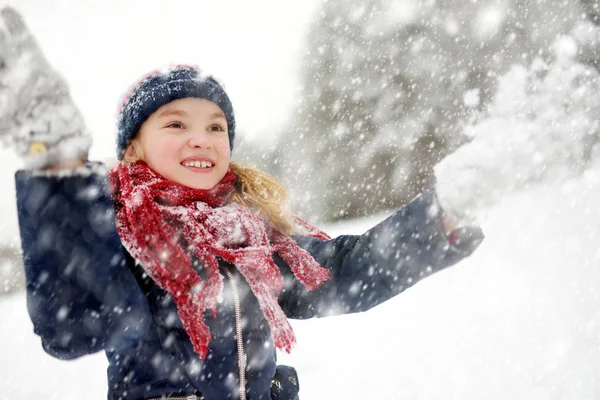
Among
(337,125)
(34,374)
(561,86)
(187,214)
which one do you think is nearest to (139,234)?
(187,214)

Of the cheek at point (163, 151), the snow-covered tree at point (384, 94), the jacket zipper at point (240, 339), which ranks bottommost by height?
the jacket zipper at point (240, 339)

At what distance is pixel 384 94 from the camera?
9391 millimetres

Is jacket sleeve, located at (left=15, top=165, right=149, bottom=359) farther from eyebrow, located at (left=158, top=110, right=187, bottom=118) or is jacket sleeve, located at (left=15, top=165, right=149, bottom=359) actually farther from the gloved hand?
eyebrow, located at (left=158, top=110, right=187, bottom=118)

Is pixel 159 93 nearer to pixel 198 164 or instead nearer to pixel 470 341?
pixel 198 164

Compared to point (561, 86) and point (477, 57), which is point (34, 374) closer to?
point (561, 86)

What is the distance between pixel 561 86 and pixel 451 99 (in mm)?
7669

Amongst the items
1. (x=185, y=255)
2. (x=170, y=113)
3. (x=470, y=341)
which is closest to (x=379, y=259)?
(x=185, y=255)

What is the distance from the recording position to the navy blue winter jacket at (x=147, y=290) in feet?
2.91

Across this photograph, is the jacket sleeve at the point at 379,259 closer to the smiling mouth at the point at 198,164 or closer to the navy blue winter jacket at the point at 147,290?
the navy blue winter jacket at the point at 147,290

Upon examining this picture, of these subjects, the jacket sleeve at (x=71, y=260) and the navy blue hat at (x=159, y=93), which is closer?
the jacket sleeve at (x=71, y=260)

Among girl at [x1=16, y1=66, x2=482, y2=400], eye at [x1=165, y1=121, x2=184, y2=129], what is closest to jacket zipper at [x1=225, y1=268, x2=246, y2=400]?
girl at [x1=16, y1=66, x2=482, y2=400]

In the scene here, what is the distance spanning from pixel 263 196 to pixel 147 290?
1.73 ft

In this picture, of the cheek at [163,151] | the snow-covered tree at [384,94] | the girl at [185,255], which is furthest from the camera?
the snow-covered tree at [384,94]

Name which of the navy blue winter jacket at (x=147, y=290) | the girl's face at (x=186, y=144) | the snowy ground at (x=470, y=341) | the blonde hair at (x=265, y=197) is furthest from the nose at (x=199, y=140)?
the snowy ground at (x=470, y=341)
